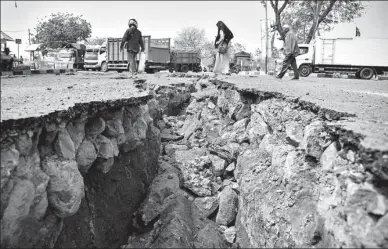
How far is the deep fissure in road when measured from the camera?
209 cm

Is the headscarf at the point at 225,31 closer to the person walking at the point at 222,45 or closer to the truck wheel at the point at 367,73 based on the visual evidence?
the person walking at the point at 222,45

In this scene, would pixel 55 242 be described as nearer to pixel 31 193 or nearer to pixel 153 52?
pixel 31 193

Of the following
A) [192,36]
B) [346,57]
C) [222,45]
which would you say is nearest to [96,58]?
[222,45]

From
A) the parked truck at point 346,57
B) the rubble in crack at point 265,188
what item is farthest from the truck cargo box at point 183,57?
Answer: the rubble in crack at point 265,188

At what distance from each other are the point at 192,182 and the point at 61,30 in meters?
40.2

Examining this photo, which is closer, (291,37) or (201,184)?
(201,184)

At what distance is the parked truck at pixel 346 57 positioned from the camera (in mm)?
18344

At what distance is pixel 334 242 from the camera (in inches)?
84.7

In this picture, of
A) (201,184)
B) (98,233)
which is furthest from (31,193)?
(201,184)

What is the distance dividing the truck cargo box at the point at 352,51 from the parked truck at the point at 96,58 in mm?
12869

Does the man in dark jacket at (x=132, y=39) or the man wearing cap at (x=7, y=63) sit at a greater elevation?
the man in dark jacket at (x=132, y=39)

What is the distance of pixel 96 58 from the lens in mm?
22406

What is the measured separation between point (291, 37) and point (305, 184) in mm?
6864

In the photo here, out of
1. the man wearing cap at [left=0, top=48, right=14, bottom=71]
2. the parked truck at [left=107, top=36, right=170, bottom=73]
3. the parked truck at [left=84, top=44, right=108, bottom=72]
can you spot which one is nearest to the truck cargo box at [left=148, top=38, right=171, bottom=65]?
the parked truck at [left=107, top=36, right=170, bottom=73]
